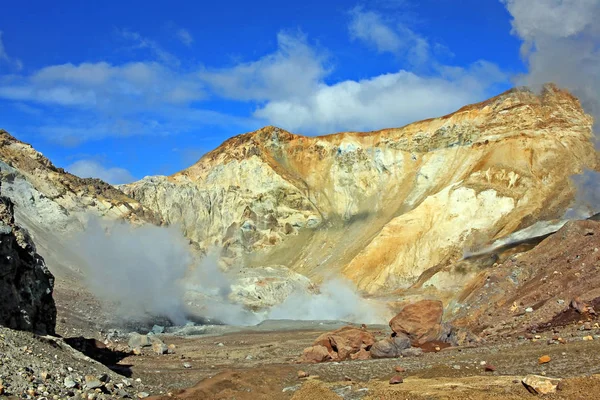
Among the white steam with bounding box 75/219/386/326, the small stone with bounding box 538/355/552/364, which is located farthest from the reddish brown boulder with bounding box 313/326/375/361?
the white steam with bounding box 75/219/386/326

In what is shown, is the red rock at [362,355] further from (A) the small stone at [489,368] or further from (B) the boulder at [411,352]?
(A) the small stone at [489,368]

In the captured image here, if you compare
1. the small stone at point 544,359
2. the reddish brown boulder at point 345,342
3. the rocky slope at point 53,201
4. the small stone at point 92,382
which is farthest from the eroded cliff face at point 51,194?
the small stone at point 544,359

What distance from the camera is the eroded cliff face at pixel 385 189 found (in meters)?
81.0

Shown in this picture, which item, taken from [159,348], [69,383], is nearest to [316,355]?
[159,348]

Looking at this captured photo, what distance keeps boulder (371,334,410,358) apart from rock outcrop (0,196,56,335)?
13.2 m

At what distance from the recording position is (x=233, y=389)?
19.0 meters

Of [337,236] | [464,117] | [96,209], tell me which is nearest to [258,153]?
[337,236]

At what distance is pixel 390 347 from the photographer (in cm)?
2647

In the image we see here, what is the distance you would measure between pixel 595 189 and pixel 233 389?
6364 cm

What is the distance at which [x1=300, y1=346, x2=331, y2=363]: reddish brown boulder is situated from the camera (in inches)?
1084

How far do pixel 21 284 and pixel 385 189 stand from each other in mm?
86437

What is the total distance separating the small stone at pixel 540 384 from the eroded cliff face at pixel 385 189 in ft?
201

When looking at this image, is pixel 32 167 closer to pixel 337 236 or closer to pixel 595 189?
pixel 337 236

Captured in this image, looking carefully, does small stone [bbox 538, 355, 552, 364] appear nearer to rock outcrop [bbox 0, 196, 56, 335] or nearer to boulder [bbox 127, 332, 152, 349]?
rock outcrop [bbox 0, 196, 56, 335]
